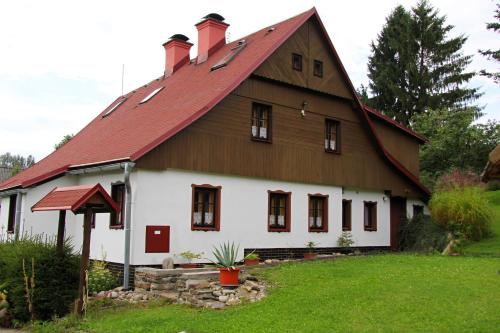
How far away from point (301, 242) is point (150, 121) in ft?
19.9

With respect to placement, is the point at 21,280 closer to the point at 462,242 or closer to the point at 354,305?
the point at 354,305

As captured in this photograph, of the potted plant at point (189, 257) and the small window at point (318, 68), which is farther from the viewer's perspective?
the small window at point (318, 68)

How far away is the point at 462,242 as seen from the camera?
17797 millimetres

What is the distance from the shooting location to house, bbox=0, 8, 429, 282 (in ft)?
46.6

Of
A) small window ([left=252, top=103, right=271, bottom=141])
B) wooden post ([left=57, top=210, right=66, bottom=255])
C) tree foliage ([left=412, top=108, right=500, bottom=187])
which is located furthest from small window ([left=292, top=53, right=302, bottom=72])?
tree foliage ([left=412, top=108, right=500, bottom=187])

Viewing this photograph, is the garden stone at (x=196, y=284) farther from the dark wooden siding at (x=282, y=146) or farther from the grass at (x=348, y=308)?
the dark wooden siding at (x=282, y=146)

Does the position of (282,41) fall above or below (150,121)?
above

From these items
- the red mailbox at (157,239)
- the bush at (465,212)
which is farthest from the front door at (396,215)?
the red mailbox at (157,239)

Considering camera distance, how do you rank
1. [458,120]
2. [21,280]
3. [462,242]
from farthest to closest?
1. [458,120]
2. [462,242]
3. [21,280]

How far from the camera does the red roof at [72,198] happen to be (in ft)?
34.8

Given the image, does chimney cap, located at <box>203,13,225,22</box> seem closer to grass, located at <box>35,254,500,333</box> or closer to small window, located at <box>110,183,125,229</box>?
small window, located at <box>110,183,125,229</box>

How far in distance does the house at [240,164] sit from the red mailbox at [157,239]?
0.03 metres

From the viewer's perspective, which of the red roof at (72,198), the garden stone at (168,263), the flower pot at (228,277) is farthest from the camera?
the garden stone at (168,263)

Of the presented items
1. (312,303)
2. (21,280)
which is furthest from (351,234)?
(21,280)
